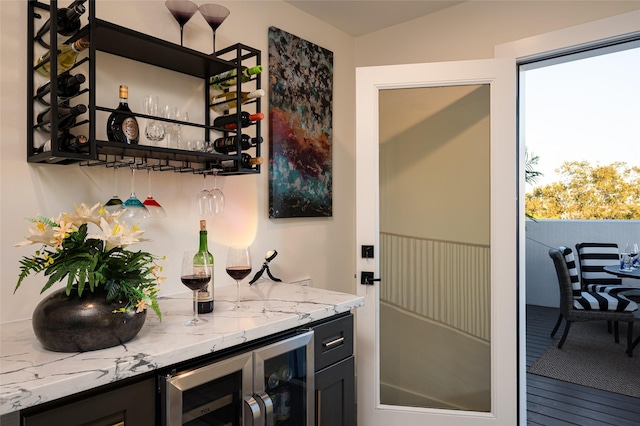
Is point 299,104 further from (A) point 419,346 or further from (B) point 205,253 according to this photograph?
(A) point 419,346

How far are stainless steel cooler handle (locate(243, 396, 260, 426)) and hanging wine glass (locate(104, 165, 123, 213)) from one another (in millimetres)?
879

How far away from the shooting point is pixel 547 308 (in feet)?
19.3

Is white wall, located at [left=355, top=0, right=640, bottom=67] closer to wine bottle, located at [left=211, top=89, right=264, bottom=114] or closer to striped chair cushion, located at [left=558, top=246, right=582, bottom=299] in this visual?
wine bottle, located at [left=211, top=89, right=264, bottom=114]

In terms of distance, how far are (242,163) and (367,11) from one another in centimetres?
147

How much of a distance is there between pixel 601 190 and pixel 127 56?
21.0 feet

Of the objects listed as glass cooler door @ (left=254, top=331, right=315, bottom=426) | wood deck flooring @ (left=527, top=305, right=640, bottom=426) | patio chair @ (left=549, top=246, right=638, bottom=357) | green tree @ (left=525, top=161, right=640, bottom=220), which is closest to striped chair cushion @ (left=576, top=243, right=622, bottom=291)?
patio chair @ (left=549, top=246, right=638, bottom=357)

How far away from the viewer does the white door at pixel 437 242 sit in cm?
229

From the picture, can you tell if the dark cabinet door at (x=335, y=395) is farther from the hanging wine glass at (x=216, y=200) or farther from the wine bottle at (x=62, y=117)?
the wine bottle at (x=62, y=117)

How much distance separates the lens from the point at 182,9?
1859 mm

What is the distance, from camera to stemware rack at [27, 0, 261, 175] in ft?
4.42

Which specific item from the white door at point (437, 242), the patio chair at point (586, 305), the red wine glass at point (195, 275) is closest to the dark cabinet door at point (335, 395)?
the red wine glass at point (195, 275)

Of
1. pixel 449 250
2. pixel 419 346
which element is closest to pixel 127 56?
pixel 449 250

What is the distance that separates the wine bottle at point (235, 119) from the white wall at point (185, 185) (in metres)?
0.19

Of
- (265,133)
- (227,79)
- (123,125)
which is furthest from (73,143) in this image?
(265,133)
